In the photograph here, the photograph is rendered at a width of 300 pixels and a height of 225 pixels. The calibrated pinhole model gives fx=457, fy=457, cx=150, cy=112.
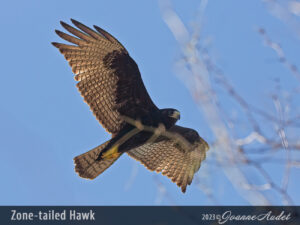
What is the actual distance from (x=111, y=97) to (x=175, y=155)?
6.09ft

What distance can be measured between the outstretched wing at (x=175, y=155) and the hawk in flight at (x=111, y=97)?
587 mm

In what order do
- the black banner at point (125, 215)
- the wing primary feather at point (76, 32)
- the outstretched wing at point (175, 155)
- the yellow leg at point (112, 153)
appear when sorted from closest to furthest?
the black banner at point (125, 215)
the wing primary feather at point (76, 32)
the yellow leg at point (112, 153)
the outstretched wing at point (175, 155)

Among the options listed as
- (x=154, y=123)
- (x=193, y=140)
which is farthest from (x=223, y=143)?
(x=193, y=140)

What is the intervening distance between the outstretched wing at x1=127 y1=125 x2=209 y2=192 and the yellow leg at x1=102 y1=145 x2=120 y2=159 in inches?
38.1

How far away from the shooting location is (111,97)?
319 inches

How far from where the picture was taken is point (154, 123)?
7887 mm

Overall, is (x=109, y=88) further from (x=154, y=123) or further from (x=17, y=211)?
(x=17, y=211)

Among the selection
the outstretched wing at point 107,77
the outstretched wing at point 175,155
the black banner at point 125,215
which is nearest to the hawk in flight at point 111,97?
the outstretched wing at point 107,77

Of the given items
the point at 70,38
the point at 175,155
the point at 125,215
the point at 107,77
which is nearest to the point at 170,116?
the point at 107,77

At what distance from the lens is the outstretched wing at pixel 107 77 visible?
25.7 ft

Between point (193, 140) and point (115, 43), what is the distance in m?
2.36

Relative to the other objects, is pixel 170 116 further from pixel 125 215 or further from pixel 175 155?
pixel 125 215

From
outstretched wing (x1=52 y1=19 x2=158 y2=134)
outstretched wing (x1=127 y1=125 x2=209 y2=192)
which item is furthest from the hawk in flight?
outstretched wing (x1=127 y1=125 x2=209 y2=192)

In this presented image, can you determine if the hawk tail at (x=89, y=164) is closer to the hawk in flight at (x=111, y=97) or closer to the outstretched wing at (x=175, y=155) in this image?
the hawk in flight at (x=111, y=97)
